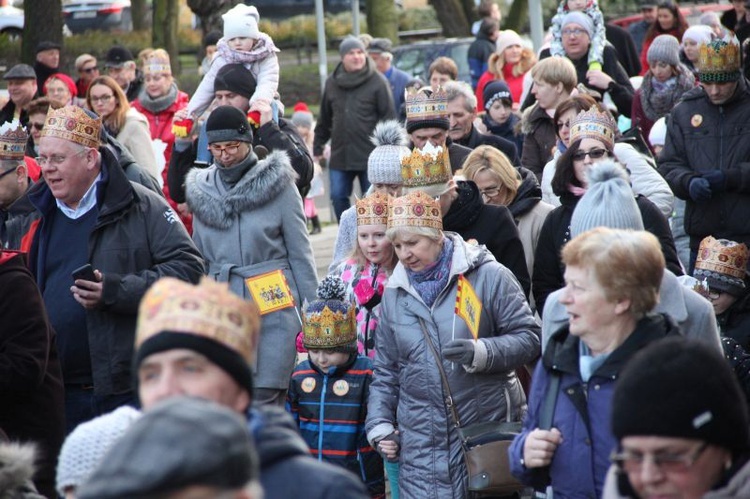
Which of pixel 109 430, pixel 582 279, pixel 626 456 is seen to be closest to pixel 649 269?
pixel 582 279

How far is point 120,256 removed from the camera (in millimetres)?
6441

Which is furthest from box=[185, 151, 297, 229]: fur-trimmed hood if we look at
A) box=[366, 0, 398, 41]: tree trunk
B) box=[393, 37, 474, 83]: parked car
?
Answer: box=[366, 0, 398, 41]: tree trunk

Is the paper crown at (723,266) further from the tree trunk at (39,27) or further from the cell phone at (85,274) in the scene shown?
the tree trunk at (39,27)

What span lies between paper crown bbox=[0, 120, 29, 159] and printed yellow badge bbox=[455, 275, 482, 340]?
338cm

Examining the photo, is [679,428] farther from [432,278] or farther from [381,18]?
[381,18]

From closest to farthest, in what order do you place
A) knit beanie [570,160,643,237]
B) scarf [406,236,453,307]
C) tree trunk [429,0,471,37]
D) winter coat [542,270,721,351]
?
winter coat [542,270,721,351], knit beanie [570,160,643,237], scarf [406,236,453,307], tree trunk [429,0,471,37]

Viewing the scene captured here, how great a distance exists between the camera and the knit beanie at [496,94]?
36.1 ft

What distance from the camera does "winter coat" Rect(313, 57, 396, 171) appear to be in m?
14.1

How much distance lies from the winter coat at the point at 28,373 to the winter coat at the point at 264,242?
175cm

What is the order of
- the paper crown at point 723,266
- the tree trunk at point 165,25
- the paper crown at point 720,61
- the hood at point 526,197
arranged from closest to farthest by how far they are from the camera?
the paper crown at point 723,266, the hood at point 526,197, the paper crown at point 720,61, the tree trunk at point 165,25

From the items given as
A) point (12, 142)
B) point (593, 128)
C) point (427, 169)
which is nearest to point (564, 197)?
point (593, 128)

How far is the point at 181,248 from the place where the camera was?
258 inches

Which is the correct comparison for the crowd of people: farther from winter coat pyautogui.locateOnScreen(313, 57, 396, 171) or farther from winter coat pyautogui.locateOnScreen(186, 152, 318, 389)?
winter coat pyautogui.locateOnScreen(313, 57, 396, 171)

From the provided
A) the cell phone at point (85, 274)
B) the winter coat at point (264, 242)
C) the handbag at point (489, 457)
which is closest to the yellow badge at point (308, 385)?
the winter coat at point (264, 242)
